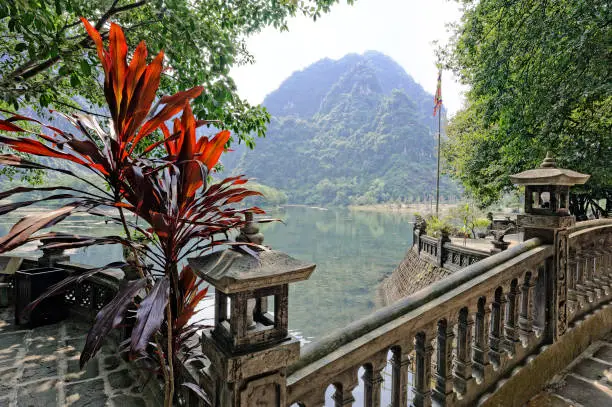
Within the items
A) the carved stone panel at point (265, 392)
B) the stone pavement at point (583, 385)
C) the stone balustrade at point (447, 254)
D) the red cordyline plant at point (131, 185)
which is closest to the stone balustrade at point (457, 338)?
the carved stone panel at point (265, 392)

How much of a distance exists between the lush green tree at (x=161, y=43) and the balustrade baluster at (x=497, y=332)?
299cm

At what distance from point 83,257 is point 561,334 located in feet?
112

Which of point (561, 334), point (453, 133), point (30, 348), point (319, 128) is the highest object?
point (319, 128)

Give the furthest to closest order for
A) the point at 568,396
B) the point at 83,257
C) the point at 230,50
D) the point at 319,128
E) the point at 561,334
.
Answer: the point at 319,128, the point at 83,257, the point at 230,50, the point at 561,334, the point at 568,396

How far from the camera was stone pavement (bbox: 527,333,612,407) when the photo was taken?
8.00 feet

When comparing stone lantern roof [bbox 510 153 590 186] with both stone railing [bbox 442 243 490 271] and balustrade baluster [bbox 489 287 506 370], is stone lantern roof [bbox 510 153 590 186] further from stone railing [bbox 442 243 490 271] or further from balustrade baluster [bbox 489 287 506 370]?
stone railing [bbox 442 243 490 271]

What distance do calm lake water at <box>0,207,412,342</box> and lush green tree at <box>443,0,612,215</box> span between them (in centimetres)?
865

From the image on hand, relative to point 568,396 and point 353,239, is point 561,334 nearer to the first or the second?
point 568,396

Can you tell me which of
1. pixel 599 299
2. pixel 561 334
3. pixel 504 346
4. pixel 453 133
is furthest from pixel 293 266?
pixel 453 133

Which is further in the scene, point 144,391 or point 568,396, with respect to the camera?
point 144,391

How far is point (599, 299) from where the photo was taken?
11.5ft

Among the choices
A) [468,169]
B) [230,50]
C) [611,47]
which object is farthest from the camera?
[468,169]

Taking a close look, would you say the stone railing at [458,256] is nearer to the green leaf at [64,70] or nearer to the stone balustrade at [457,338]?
the stone balustrade at [457,338]

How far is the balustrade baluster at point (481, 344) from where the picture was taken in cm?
222
